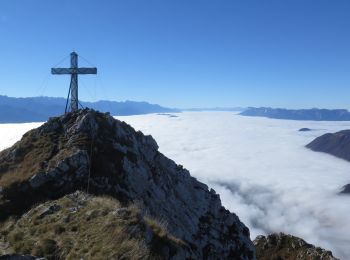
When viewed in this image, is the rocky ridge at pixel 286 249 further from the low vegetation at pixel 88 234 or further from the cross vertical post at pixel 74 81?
the low vegetation at pixel 88 234

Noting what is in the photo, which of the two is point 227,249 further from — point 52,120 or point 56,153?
point 52,120

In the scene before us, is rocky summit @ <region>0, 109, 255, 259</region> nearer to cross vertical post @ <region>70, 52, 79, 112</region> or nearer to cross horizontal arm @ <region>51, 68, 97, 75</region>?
cross vertical post @ <region>70, 52, 79, 112</region>

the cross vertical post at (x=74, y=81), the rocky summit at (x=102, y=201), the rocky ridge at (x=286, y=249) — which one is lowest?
the rocky ridge at (x=286, y=249)

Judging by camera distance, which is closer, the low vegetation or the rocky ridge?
the low vegetation

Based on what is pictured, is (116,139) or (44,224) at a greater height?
(116,139)

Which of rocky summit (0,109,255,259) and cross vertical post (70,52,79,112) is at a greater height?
cross vertical post (70,52,79,112)

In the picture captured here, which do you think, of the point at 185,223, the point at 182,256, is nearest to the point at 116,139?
the point at 185,223

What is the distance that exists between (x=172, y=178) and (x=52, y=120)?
13983mm

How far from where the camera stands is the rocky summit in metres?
18.1

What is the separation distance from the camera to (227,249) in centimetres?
3584

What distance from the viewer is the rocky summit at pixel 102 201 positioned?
18.1 metres

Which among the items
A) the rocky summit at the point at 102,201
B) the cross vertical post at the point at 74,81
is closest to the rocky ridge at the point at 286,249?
the rocky summit at the point at 102,201

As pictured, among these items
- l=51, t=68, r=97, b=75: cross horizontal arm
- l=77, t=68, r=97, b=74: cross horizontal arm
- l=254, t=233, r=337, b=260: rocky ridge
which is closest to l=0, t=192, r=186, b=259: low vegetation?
l=51, t=68, r=97, b=75: cross horizontal arm

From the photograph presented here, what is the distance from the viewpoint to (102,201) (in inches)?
923
